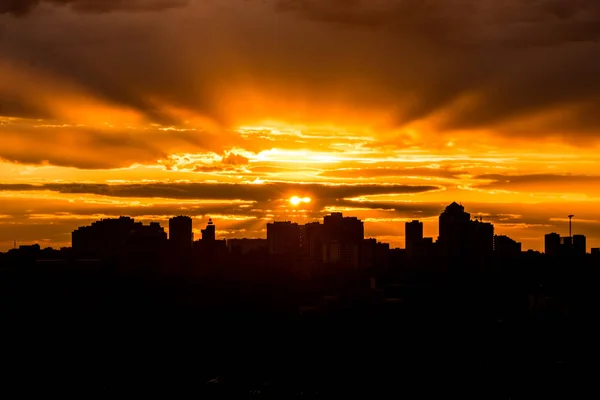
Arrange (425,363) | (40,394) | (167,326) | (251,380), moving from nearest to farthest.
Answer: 1. (40,394)
2. (251,380)
3. (425,363)
4. (167,326)

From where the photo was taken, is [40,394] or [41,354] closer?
[40,394]

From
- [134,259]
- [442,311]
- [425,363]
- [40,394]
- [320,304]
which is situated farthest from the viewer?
[134,259]

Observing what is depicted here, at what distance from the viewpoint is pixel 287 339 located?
12719 cm

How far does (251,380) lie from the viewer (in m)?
98.8

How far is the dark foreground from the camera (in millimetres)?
92688

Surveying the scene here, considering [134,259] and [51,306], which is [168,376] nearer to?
[51,306]

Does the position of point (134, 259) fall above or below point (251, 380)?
above

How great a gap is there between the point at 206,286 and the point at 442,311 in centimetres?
4961

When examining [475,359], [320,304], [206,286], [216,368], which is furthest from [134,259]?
[475,359]

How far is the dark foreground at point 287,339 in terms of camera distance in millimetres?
92688

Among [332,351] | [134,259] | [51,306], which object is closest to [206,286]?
[134,259]

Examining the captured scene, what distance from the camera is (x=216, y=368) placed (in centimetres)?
10762

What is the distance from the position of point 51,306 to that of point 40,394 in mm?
56347

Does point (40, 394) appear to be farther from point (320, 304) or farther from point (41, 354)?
point (320, 304)
